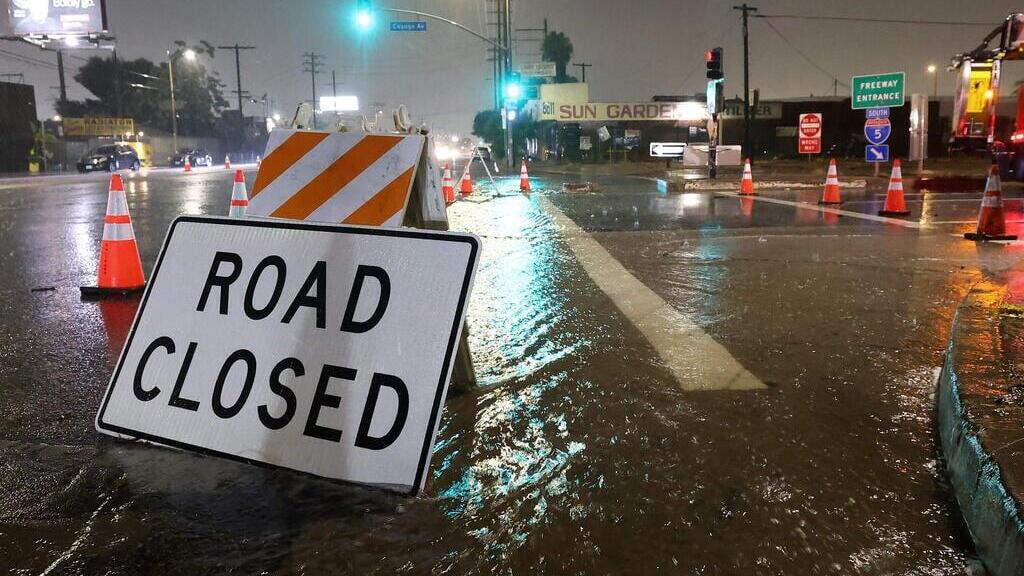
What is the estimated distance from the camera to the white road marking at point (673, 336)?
3939 millimetres

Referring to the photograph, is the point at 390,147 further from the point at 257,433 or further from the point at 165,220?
the point at 165,220

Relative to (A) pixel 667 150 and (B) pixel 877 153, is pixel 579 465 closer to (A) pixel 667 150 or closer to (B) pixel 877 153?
(B) pixel 877 153

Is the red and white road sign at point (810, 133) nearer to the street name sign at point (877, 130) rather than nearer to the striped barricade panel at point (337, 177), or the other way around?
the street name sign at point (877, 130)

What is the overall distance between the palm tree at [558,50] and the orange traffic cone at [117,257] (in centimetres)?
6835

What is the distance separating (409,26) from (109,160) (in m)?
20.7

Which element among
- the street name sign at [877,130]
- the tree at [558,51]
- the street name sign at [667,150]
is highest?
the tree at [558,51]

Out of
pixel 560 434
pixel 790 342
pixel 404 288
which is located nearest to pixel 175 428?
pixel 404 288

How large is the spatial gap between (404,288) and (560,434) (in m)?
1.09

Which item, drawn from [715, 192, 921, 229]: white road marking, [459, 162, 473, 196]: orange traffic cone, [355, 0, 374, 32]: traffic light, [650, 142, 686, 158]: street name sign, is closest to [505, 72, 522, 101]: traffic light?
[355, 0, 374, 32]: traffic light

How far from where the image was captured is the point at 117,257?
6.50 m

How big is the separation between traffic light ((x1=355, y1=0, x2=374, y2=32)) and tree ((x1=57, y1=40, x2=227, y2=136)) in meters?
52.3

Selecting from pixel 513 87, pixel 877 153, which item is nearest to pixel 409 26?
pixel 513 87

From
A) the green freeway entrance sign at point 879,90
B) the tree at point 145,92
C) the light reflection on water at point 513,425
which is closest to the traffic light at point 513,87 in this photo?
the green freeway entrance sign at point 879,90

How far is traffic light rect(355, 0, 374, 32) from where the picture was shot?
87.5 feet
